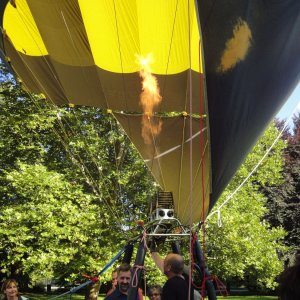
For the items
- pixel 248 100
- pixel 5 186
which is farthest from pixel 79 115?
pixel 248 100

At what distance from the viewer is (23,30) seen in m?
6.27

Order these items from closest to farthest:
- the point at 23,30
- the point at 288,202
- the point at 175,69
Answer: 1. the point at 175,69
2. the point at 23,30
3. the point at 288,202

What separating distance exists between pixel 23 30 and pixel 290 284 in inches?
224

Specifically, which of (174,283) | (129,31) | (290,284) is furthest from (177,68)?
(290,284)

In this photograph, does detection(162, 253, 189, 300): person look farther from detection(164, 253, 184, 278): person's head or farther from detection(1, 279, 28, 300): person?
detection(1, 279, 28, 300): person

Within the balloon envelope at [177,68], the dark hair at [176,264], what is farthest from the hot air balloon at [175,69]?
the dark hair at [176,264]

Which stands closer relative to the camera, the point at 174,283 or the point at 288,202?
the point at 174,283

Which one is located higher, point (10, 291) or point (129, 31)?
point (129, 31)

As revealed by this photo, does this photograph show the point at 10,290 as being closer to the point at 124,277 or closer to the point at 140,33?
the point at 124,277

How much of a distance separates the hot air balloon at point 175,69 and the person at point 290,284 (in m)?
1.72

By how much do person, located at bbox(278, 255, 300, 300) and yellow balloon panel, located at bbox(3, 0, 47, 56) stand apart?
517cm

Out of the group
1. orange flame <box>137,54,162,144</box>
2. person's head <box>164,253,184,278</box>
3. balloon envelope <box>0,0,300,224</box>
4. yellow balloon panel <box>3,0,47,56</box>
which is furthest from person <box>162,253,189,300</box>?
yellow balloon panel <box>3,0,47,56</box>

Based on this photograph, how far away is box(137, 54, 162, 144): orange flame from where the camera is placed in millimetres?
5535

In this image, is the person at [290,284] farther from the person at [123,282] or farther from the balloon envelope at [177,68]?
the person at [123,282]
